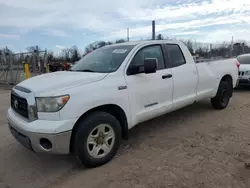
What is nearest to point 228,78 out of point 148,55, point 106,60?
point 148,55

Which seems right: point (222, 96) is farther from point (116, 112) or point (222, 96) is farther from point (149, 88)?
point (116, 112)

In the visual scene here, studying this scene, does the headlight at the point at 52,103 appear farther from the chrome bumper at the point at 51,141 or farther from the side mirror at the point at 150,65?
the side mirror at the point at 150,65

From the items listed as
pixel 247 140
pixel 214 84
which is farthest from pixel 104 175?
pixel 214 84

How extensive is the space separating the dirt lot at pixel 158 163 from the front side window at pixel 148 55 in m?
1.35

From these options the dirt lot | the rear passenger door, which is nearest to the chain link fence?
the dirt lot

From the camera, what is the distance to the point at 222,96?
20.1 feet

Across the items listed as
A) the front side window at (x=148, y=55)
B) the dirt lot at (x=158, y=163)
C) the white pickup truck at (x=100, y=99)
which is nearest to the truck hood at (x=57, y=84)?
the white pickup truck at (x=100, y=99)

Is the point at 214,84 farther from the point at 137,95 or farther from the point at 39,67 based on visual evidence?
the point at 39,67

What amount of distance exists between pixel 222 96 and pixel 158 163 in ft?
11.4

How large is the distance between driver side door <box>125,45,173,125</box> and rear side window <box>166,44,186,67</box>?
236mm

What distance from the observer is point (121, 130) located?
149 inches

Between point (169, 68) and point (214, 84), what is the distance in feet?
5.89

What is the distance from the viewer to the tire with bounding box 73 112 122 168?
124 inches

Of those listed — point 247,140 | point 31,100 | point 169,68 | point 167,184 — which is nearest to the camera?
point 167,184
